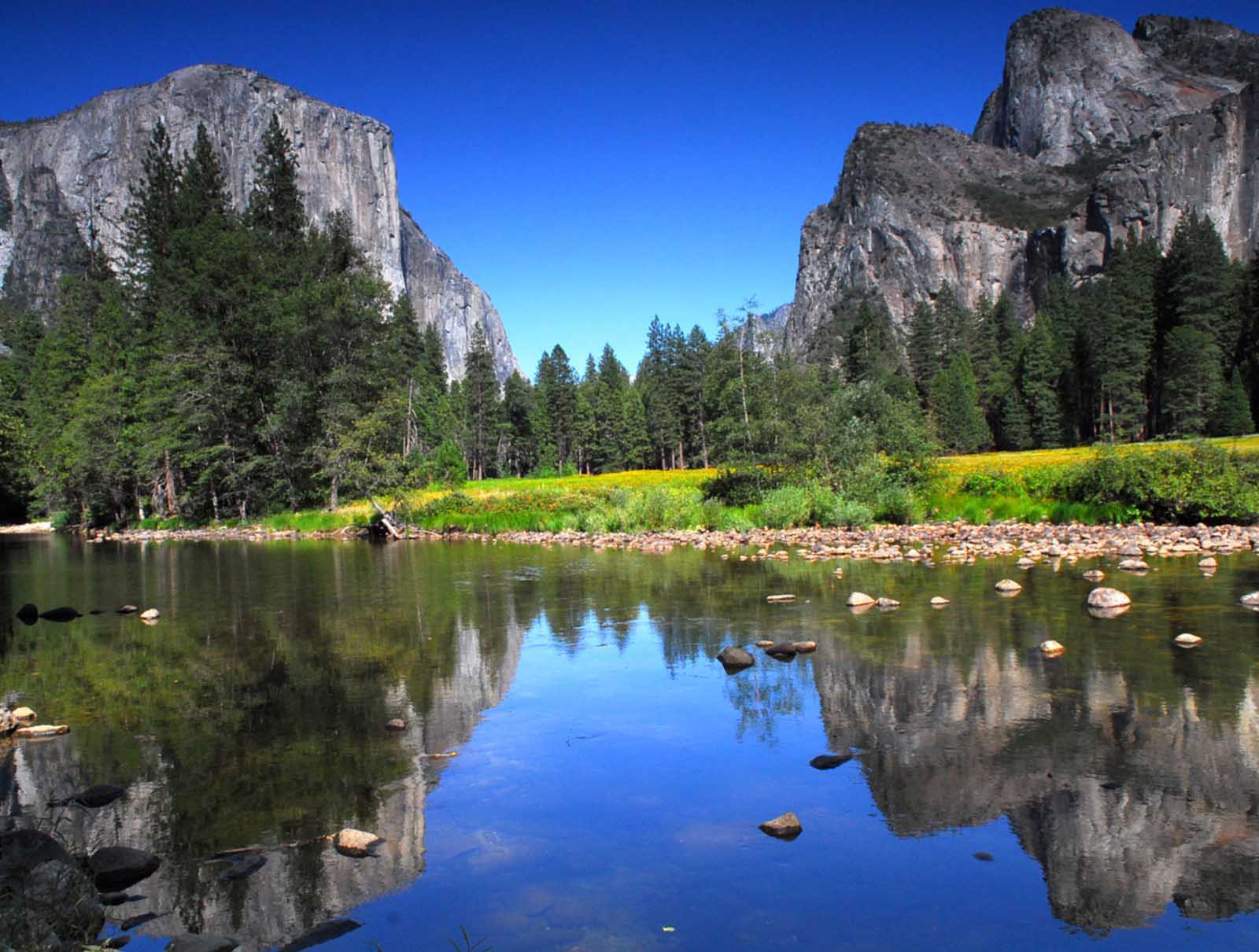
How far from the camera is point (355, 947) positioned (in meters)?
4.87

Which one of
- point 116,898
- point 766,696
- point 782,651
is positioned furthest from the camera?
point 782,651

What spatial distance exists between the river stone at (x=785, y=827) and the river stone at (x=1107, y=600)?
9.96m

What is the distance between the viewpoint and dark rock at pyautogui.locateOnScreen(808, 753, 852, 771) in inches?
295

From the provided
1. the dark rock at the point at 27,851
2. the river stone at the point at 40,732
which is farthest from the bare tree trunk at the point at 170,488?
the dark rock at the point at 27,851

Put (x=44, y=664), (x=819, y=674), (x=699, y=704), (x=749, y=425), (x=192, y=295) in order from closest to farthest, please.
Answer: (x=699, y=704) < (x=819, y=674) < (x=44, y=664) < (x=749, y=425) < (x=192, y=295)

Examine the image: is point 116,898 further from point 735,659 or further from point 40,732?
point 735,659

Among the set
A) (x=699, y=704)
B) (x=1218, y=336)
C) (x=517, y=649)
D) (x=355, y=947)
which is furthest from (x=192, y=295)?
(x=1218, y=336)

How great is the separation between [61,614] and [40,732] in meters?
9.72

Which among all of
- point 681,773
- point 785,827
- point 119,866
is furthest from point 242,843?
point 785,827

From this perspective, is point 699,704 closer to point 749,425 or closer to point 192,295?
point 749,425

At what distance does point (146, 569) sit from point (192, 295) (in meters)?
22.9

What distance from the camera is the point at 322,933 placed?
198 inches

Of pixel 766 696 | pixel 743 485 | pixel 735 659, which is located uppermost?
pixel 743 485

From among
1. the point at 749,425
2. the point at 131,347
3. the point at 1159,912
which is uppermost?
the point at 131,347
